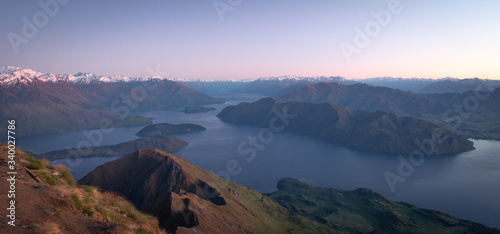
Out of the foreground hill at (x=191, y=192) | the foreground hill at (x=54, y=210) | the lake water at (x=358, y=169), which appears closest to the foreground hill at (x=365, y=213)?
the foreground hill at (x=191, y=192)

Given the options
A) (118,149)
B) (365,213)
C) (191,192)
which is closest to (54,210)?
(191,192)

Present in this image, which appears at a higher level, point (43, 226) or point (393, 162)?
point (43, 226)

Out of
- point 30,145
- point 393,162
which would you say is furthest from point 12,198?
point 30,145

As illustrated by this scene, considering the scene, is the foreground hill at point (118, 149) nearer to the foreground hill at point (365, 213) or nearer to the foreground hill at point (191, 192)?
the foreground hill at point (365, 213)

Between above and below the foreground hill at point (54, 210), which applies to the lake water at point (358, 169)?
below

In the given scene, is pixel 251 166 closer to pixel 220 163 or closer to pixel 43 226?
pixel 220 163

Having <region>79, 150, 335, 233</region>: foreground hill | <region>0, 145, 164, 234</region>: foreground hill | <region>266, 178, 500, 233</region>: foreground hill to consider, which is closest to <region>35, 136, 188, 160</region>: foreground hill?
<region>266, 178, 500, 233</region>: foreground hill

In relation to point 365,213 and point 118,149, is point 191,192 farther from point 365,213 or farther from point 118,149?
point 118,149
